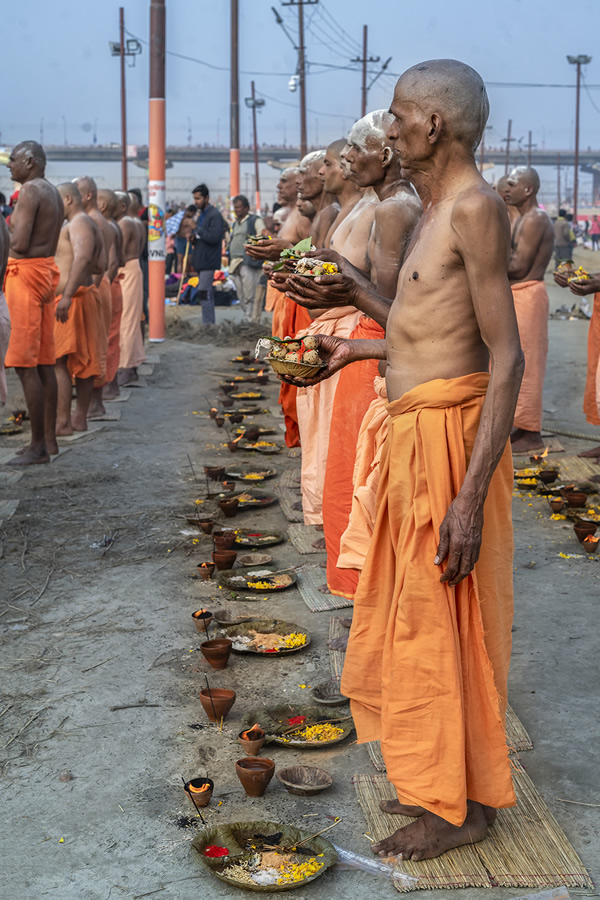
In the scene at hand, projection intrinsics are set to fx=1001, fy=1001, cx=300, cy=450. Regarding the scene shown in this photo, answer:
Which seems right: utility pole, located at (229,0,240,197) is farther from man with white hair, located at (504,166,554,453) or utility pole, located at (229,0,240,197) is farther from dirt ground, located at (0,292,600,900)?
dirt ground, located at (0,292,600,900)

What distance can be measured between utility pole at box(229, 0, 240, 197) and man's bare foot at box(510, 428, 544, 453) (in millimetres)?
14809

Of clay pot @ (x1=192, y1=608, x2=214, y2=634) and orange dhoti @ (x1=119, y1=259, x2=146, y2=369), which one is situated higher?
orange dhoti @ (x1=119, y1=259, x2=146, y2=369)

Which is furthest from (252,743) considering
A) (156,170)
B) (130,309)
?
(156,170)

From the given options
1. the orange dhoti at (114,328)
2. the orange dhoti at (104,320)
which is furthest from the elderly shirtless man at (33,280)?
the orange dhoti at (114,328)

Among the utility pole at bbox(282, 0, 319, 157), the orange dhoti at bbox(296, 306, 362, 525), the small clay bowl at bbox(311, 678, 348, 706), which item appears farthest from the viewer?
the utility pole at bbox(282, 0, 319, 157)

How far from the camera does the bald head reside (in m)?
2.74

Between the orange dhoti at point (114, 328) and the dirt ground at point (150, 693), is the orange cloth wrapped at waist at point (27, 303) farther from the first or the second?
the orange dhoti at point (114, 328)

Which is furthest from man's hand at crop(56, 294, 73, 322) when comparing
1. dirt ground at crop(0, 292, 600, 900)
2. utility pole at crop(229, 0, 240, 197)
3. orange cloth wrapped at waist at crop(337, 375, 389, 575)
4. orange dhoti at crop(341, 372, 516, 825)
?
utility pole at crop(229, 0, 240, 197)

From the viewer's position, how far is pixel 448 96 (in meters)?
2.73

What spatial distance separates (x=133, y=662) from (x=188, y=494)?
2882 millimetres

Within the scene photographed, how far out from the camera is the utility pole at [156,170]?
15.0 meters

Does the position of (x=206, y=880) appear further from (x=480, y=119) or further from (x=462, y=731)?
(x=480, y=119)

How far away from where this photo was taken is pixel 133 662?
14.0 ft

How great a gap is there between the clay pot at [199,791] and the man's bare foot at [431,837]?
1.79ft
